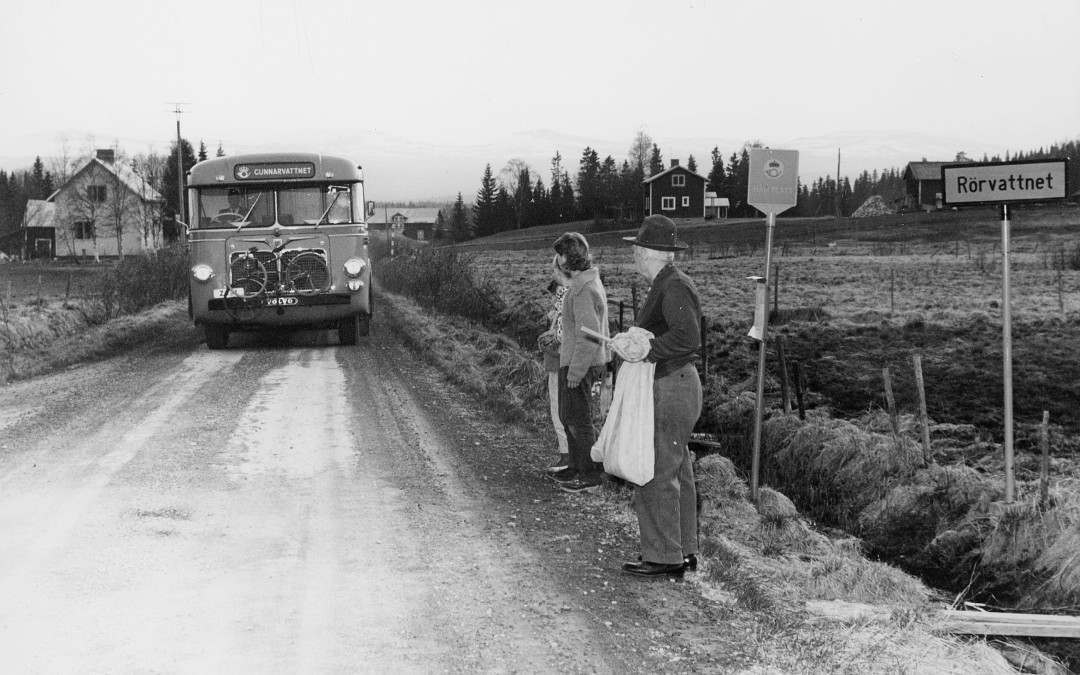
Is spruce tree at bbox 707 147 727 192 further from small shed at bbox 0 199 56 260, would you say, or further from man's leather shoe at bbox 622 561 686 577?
man's leather shoe at bbox 622 561 686 577

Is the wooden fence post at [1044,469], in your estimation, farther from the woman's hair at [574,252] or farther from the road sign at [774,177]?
the woman's hair at [574,252]

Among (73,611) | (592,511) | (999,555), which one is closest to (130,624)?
(73,611)

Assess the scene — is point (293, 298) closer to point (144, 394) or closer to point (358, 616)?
point (144, 394)

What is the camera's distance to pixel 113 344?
57.3ft

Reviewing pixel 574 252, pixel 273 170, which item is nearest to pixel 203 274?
pixel 273 170

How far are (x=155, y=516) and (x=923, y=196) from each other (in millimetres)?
77493

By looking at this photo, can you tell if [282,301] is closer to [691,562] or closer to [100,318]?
[100,318]

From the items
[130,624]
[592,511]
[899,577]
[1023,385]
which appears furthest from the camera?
[1023,385]

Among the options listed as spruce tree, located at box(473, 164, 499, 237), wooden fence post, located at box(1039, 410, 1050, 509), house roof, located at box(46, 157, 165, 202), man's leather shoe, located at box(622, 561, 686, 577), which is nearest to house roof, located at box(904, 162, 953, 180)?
spruce tree, located at box(473, 164, 499, 237)

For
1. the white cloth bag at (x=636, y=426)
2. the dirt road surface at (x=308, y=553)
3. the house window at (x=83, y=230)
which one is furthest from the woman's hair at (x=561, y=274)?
the house window at (x=83, y=230)

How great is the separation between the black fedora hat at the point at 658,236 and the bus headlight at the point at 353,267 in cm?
1161

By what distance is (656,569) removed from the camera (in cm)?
552

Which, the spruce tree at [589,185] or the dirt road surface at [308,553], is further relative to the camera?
the spruce tree at [589,185]

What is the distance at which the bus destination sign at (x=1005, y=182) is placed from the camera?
706 centimetres
